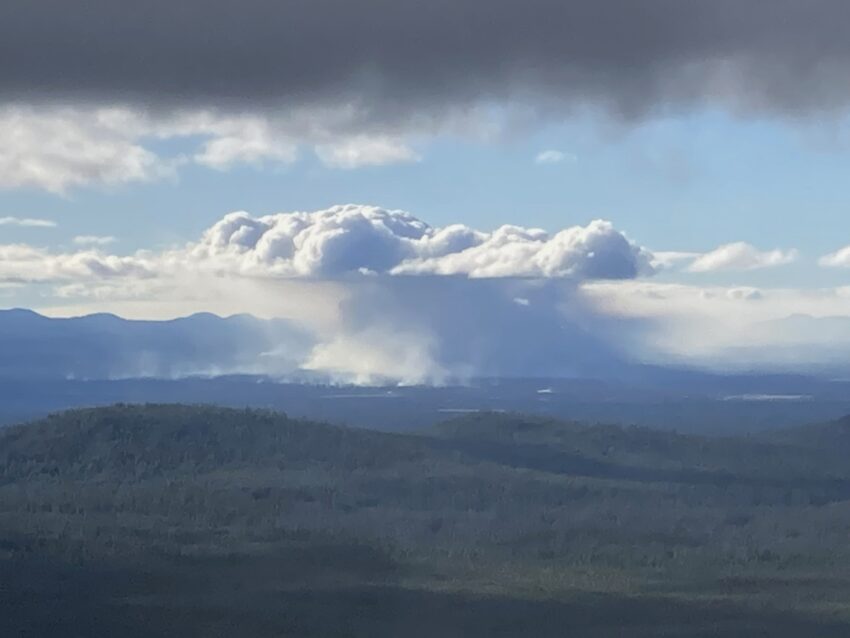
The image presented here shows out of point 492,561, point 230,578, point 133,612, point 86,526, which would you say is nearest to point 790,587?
point 492,561

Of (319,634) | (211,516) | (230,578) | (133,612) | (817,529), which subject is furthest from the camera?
(817,529)

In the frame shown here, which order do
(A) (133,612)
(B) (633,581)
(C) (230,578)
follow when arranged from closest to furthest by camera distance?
(A) (133,612), (C) (230,578), (B) (633,581)

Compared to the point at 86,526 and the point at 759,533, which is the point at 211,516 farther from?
the point at 759,533

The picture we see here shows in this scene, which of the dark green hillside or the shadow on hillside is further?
the dark green hillside

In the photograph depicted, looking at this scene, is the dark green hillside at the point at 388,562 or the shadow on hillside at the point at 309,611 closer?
the shadow on hillside at the point at 309,611

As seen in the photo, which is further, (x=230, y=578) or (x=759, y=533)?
A: (x=759, y=533)

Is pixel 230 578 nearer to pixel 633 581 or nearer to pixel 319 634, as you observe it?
pixel 319 634

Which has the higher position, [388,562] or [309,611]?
[388,562]

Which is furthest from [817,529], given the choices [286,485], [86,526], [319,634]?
[319,634]

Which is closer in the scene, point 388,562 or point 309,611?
point 309,611
